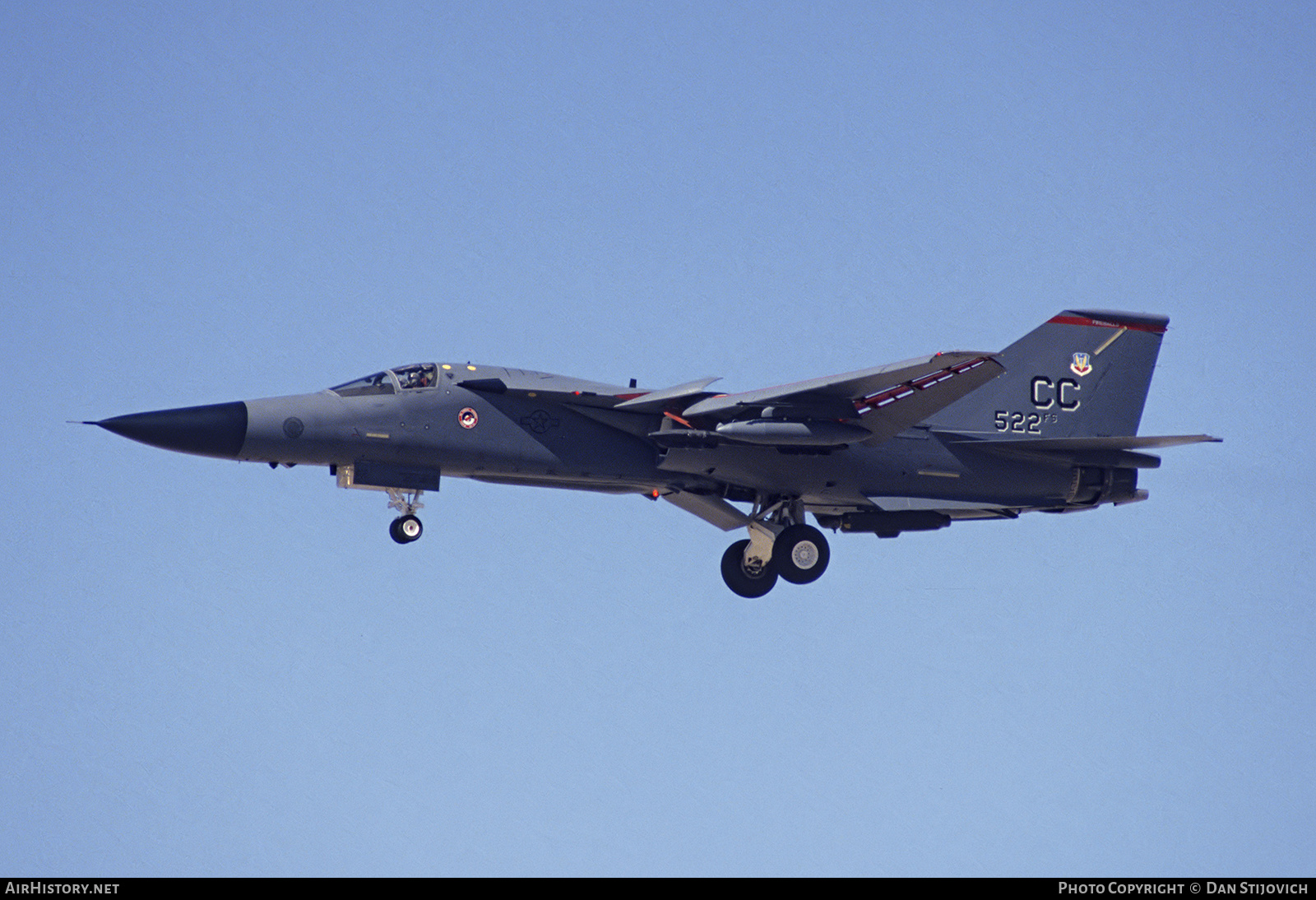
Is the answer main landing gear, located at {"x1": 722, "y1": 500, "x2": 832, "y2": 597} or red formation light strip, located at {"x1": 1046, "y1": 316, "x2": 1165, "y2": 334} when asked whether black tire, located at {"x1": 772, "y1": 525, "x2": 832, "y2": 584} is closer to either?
main landing gear, located at {"x1": 722, "y1": 500, "x2": 832, "y2": 597}

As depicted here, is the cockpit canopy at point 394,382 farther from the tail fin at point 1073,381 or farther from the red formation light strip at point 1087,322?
the red formation light strip at point 1087,322

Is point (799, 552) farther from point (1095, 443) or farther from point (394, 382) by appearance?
point (394, 382)

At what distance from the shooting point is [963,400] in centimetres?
2403

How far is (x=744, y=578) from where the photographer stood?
2381 cm

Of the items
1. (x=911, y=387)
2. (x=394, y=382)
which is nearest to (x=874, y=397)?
(x=911, y=387)

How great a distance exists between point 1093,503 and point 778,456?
480cm

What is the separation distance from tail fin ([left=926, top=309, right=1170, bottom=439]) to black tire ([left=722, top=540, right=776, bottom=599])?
3.65 meters

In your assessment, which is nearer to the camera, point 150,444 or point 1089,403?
point 150,444

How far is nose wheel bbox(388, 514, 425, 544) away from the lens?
2159 cm
